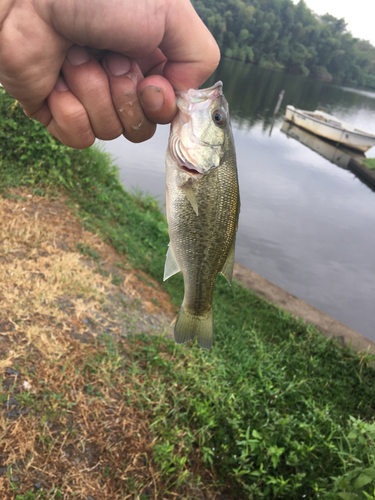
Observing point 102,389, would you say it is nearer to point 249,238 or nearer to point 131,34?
point 131,34

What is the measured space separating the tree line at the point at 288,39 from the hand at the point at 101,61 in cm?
3478

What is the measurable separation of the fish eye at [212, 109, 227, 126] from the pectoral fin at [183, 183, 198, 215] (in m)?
0.37

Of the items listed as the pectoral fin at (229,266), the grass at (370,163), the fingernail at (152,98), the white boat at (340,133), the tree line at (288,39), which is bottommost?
the pectoral fin at (229,266)

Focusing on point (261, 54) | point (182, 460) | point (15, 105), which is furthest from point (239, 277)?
point (261, 54)

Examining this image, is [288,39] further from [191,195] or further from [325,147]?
[191,195]

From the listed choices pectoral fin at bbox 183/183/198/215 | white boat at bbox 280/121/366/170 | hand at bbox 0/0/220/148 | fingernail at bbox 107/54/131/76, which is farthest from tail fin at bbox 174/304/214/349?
white boat at bbox 280/121/366/170

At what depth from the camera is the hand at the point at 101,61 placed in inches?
58.8

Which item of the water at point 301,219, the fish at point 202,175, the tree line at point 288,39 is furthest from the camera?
the tree line at point 288,39

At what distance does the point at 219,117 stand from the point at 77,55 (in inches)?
30.3

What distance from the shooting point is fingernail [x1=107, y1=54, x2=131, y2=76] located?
68.1 inches

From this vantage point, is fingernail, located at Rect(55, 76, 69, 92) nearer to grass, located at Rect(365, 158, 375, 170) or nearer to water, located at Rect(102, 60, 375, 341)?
water, located at Rect(102, 60, 375, 341)

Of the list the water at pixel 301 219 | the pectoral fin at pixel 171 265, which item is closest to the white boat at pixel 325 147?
the water at pixel 301 219

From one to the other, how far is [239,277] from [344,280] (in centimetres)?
414

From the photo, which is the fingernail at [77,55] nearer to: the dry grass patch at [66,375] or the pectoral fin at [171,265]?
the pectoral fin at [171,265]
